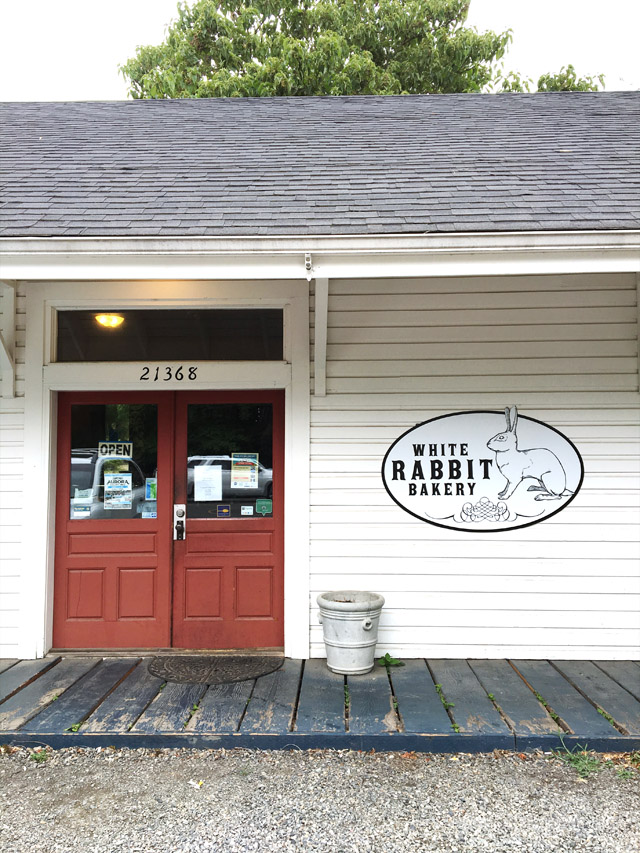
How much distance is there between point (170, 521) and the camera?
4.82 meters

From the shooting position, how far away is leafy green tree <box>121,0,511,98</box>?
1214 centimetres

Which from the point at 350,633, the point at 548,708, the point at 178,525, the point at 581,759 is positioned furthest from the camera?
the point at 178,525

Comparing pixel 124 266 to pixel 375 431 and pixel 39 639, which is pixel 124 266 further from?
pixel 39 639

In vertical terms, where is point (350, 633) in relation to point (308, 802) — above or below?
above

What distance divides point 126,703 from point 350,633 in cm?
147

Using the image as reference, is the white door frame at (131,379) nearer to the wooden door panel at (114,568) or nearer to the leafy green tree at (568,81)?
the wooden door panel at (114,568)

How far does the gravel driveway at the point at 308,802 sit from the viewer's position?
268cm

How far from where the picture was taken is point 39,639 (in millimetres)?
4617

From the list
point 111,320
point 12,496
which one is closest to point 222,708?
point 12,496

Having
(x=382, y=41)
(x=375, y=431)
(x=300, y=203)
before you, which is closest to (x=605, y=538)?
(x=375, y=431)

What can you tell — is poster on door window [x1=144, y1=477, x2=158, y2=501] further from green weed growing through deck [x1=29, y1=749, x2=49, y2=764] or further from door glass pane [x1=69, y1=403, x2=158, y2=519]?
green weed growing through deck [x1=29, y1=749, x2=49, y2=764]

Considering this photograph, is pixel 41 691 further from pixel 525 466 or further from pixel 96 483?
pixel 525 466

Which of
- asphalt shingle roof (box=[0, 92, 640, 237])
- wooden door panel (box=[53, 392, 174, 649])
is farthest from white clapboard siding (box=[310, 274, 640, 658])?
wooden door panel (box=[53, 392, 174, 649])

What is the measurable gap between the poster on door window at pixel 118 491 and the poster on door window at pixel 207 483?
0.51 meters
